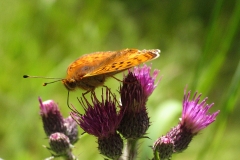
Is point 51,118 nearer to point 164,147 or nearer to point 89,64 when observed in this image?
point 89,64

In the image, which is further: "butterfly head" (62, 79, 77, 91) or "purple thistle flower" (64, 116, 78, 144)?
"purple thistle flower" (64, 116, 78, 144)

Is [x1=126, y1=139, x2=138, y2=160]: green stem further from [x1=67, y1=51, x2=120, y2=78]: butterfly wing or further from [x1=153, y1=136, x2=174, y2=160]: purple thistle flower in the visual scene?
[x1=67, y1=51, x2=120, y2=78]: butterfly wing

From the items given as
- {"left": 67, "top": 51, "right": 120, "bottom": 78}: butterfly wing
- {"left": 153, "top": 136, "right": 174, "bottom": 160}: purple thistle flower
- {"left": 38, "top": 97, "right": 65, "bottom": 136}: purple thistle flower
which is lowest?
{"left": 153, "top": 136, "right": 174, "bottom": 160}: purple thistle flower

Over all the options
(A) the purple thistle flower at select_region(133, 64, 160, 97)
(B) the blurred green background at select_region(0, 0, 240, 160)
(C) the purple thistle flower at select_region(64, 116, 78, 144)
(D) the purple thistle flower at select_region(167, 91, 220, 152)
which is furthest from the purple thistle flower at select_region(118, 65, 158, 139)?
(B) the blurred green background at select_region(0, 0, 240, 160)

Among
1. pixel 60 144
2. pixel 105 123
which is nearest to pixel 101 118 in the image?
pixel 105 123

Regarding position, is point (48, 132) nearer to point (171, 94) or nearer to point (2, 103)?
point (2, 103)

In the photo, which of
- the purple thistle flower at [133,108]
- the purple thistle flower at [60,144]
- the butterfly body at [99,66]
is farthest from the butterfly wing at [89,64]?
the purple thistle flower at [60,144]
